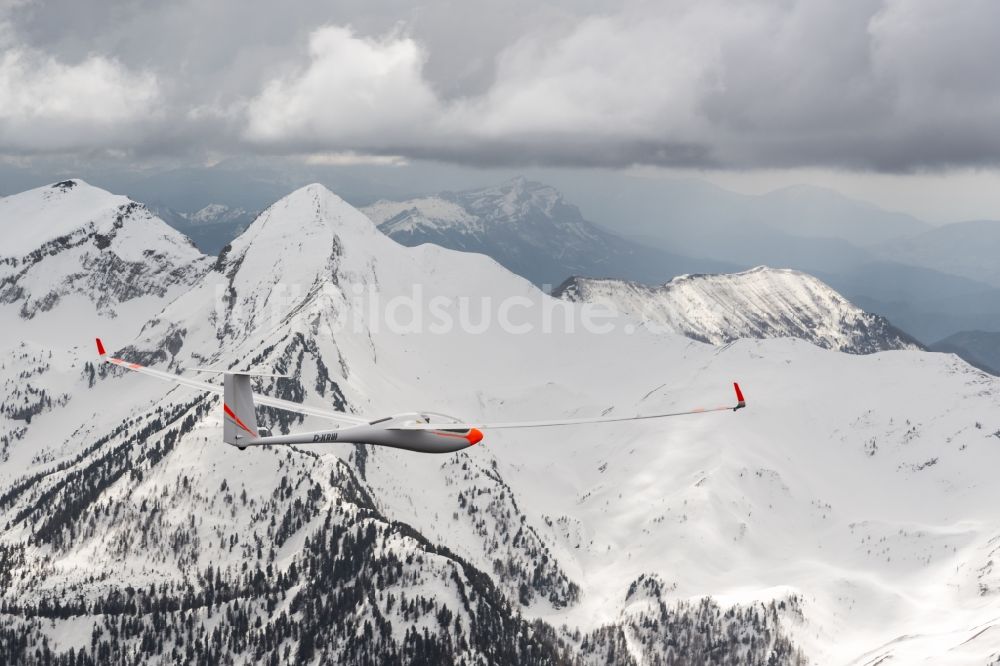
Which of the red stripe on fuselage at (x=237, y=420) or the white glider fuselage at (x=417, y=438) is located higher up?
the white glider fuselage at (x=417, y=438)

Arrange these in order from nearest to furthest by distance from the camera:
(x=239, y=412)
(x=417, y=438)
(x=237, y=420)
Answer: (x=417, y=438) < (x=239, y=412) < (x=237, y=420)

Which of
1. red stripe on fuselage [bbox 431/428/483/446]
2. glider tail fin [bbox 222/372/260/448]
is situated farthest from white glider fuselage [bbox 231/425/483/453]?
glider tail fin [bbox 222/372/260/448]

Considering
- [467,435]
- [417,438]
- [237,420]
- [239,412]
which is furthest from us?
[237,420]

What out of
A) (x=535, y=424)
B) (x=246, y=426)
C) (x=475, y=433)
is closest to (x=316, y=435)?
(x=246, y=426)

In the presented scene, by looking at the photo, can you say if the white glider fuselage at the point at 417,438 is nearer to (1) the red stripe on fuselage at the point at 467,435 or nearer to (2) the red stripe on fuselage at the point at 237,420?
(1) the red stripe on fuselage at the point at 467,435

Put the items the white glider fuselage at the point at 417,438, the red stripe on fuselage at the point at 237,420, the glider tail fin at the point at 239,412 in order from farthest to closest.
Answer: the red stripe on fuselage at the point at 237,420 → the glider tail fin at the point at 239,412 → the white glider fuselage at the point at 417,438

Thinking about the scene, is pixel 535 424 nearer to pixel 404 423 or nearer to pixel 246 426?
pixel 404 423

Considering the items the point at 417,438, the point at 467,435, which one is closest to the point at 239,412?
the point at 417,438

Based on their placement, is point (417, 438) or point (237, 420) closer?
point (417, 438)

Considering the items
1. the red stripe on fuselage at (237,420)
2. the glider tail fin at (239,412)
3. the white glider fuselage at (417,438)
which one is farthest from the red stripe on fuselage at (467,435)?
the red stripe on fuselage at (237,420)

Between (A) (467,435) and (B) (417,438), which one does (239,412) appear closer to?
(B) (417,438)
